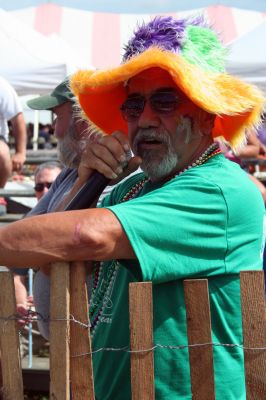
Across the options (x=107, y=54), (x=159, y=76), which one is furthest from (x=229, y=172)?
(x=107, y=54)

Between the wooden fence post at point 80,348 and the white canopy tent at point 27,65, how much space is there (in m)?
6.07

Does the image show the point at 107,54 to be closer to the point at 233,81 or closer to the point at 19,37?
the point at 19,37

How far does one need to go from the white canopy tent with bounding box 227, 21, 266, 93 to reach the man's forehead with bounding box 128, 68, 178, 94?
4.68 m

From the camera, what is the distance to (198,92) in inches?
86.6

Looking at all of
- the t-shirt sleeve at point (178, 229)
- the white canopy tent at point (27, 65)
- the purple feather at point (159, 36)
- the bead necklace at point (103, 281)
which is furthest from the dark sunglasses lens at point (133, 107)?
the white canopy tent at point (27, 65)

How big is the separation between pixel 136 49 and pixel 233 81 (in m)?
0.34

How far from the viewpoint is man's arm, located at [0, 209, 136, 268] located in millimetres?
1963

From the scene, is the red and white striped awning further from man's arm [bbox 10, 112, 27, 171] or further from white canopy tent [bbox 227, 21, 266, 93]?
man's arm [bbox 10, 112, 27, 171]

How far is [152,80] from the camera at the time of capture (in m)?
2.42

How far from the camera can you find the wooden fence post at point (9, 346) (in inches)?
81.0

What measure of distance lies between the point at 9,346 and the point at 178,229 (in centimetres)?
56

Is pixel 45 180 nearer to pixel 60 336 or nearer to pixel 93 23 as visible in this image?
pixel 60 336

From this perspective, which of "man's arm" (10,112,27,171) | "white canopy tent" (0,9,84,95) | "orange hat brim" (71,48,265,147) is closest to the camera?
"orange hat brim" (71,48,265,147)

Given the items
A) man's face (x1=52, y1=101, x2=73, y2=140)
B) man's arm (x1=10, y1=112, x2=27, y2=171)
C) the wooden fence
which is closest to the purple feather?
the wooden fence
